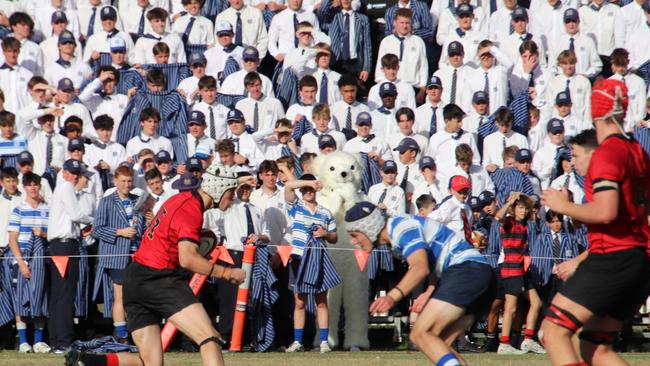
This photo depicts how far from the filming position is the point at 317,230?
43.0 ft

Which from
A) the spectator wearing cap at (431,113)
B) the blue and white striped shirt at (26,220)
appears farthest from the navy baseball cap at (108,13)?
the spectator wearing cap at (431,113)

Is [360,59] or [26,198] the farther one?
[360,59]

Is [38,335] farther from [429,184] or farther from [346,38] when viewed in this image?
[346,38]

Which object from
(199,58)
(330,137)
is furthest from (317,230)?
(199,58)

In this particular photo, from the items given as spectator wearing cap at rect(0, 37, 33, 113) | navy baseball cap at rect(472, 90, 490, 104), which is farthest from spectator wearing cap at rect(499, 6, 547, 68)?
spectator wearing cap at rect(0, 37, 33, 113)

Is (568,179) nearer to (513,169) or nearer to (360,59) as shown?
(513,169)

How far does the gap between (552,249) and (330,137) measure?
118 inches

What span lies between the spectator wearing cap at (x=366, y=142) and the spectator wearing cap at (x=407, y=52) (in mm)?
1930

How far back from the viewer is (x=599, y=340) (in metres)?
7.27

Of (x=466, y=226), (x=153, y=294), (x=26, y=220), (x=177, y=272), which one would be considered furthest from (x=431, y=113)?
(x=153, y=294)

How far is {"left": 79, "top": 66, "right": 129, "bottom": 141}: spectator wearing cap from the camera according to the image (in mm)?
15523

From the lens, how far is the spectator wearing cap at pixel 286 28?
1698 centimetres

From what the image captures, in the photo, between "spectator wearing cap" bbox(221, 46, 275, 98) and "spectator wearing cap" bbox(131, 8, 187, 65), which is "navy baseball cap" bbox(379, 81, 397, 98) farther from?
"spectator wearing cap" bbox(131, 8, 187, 65)

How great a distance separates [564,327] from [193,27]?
11031mm
